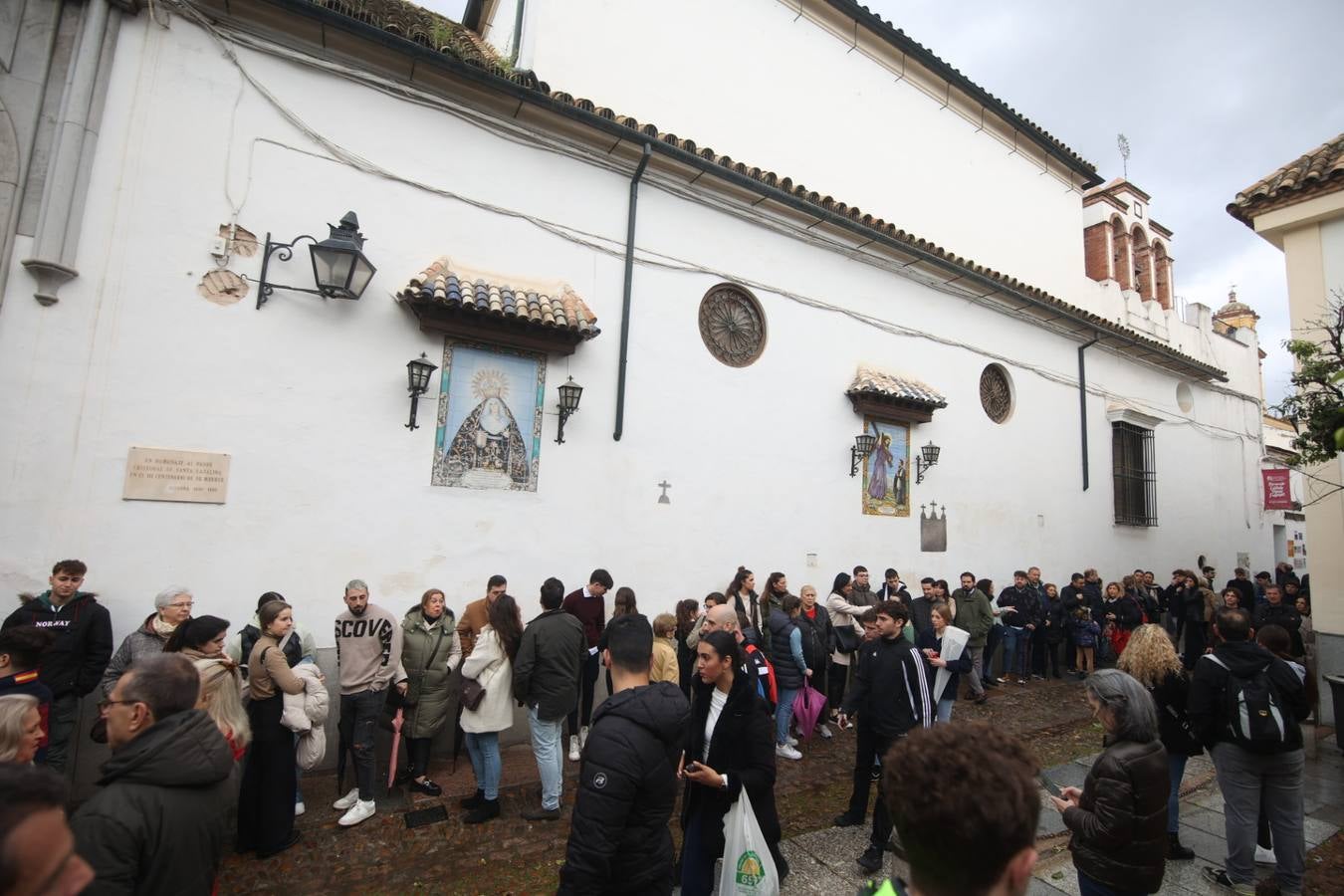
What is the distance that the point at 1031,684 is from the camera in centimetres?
971

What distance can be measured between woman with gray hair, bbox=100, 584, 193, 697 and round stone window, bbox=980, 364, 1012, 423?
11.2m

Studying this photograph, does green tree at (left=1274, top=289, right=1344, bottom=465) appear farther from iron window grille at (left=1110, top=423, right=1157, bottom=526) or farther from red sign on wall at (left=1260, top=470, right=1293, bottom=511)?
red sign on wall at (left=1260, top=470, right=1293, bottom=511)

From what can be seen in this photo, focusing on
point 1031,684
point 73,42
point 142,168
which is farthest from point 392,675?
point 1031,684

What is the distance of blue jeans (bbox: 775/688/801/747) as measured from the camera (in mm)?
6355

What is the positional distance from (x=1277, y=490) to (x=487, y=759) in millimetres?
17883

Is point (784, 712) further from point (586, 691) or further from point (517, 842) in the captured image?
point (517, 842)

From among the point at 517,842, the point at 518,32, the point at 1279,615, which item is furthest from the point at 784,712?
the point at 518,32

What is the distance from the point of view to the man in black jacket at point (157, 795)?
6.26 feet

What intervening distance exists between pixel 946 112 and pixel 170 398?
13.3 m

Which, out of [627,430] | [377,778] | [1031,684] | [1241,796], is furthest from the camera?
[1031,684]

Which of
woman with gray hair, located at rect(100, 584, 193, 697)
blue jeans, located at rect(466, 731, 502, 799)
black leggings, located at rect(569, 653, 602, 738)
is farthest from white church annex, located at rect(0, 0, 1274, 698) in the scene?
blue jeans, located at rect(466, 731, 502, 799)

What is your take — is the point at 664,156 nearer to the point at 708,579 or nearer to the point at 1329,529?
the point at 708,579

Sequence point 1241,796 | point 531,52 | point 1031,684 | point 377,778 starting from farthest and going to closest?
point 1031,684
point 531,52
point 377,778
point 1241,796

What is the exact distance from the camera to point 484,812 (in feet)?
15.8
